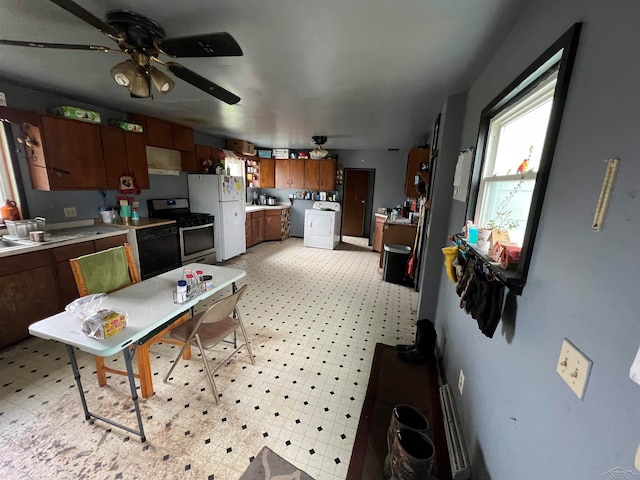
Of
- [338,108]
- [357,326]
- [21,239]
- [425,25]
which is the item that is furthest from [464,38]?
[21,239]

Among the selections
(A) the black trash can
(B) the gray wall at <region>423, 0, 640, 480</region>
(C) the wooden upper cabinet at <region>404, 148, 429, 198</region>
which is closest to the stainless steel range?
(A) the black trash can

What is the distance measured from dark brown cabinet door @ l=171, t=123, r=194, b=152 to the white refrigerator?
549 mm

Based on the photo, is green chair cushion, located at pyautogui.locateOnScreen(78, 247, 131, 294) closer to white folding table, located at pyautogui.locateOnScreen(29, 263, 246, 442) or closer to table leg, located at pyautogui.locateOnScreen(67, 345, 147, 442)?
white folding table, located at pyautogui.locateOnScreen(29, 263, 246, 442)

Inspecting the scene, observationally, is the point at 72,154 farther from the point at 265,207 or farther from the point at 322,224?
the point at 322,224

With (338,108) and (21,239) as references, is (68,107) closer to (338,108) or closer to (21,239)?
(21,239)

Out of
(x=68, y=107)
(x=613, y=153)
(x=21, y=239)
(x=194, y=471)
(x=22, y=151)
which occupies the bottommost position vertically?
(x=194, y=471)

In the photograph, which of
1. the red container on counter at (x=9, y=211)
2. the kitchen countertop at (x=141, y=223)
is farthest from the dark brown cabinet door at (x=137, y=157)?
the red container on counter at (x=9, y=211)

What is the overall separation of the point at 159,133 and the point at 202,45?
10.4 ft

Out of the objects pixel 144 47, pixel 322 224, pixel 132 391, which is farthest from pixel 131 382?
pixel 322 224

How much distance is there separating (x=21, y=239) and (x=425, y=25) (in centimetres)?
381

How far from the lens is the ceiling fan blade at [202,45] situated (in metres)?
1.13

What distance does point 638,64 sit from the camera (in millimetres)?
576

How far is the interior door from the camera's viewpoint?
7348 mm

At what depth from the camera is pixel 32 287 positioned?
91.7 inches
